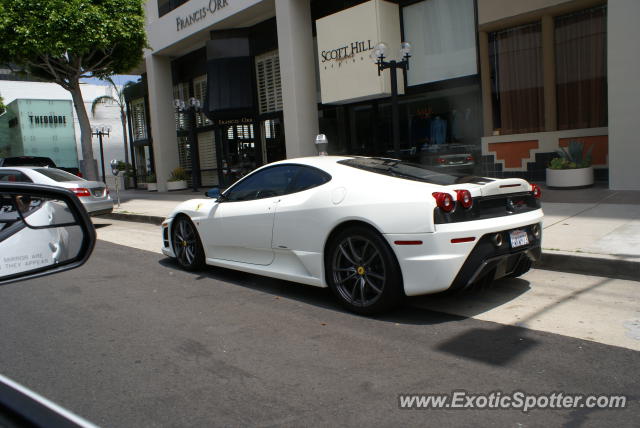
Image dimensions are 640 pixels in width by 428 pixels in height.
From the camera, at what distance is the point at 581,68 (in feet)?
36.6

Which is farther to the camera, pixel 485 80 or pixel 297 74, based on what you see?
pixel 297 74

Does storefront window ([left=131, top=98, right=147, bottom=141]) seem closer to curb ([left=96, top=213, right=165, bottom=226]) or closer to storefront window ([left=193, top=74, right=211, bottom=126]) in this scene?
storefront window ([left=193, top=74, right=211, bottom=126])

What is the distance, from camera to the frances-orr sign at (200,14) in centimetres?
1773

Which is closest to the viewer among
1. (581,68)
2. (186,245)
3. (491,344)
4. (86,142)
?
(491,344)

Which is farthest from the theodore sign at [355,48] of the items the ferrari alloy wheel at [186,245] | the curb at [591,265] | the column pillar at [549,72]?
the curb at [591,265]

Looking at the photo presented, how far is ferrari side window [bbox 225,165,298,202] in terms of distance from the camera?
547cm

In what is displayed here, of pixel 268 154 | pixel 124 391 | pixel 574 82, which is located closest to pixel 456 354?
pixel 124 391

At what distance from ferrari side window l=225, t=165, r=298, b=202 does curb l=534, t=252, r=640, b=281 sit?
2.79 metres

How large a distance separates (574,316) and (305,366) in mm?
2293

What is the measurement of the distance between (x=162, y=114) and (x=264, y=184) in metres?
18.7

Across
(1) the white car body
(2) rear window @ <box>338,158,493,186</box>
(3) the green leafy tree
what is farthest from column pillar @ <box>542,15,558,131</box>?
(3) the green leafy tree

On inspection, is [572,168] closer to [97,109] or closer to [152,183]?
[152,183]

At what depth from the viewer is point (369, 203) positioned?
4453 mm

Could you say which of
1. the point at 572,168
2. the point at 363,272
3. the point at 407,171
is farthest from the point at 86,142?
the point at 363,272
